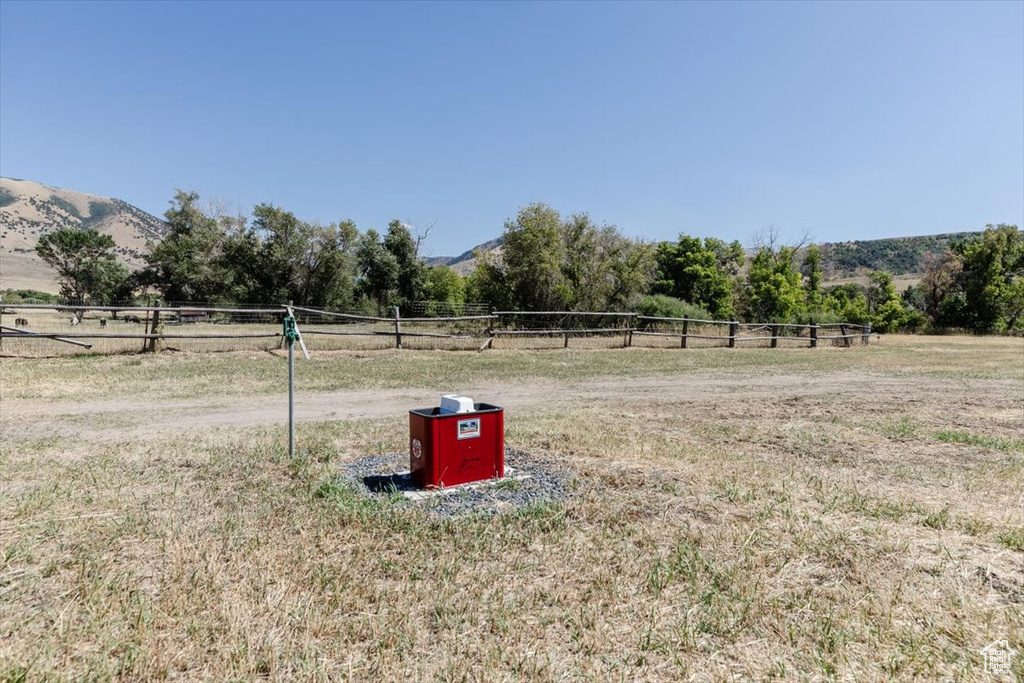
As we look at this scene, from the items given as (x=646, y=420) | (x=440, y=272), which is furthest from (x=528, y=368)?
(x=440, y=272)

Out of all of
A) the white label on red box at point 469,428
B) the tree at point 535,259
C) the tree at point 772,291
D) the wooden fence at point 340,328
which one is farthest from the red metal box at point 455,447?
the tree at point 772,291

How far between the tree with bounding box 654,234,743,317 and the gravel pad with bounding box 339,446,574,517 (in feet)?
122

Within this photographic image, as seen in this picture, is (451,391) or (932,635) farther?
(451,391)

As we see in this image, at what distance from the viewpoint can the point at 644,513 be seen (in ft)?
12.6

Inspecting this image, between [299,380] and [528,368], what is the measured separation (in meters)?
5.19

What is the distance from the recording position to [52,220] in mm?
164500

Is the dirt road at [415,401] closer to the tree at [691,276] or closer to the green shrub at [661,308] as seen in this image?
the green shrub at [661,308]

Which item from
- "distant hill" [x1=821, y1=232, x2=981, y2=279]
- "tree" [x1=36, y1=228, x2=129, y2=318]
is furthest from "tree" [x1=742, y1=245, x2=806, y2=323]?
"distant hill" [x1=821, y1=232, x2=981, y2=279]

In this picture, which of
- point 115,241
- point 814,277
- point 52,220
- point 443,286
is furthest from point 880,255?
point 52,220

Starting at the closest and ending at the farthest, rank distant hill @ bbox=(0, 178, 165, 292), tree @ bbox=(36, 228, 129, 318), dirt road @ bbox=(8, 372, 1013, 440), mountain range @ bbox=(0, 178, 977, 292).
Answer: dirt road @ bbox=(8, 372, 1013, 440), tree @ bbox=(36, 228, 129, 318), mountain range @ bbox=(0, 178, 977, 292), distant hill @ bbox=(0, 178, 165, 292)

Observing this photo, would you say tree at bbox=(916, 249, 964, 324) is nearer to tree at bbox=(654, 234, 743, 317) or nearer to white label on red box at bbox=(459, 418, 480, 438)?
tree at bbox=(654, 234, 743, 317)

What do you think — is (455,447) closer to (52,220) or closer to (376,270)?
(376,270)

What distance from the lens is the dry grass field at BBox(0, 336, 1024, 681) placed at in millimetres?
2240

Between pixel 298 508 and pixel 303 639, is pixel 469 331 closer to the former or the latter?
pixel 298 508
